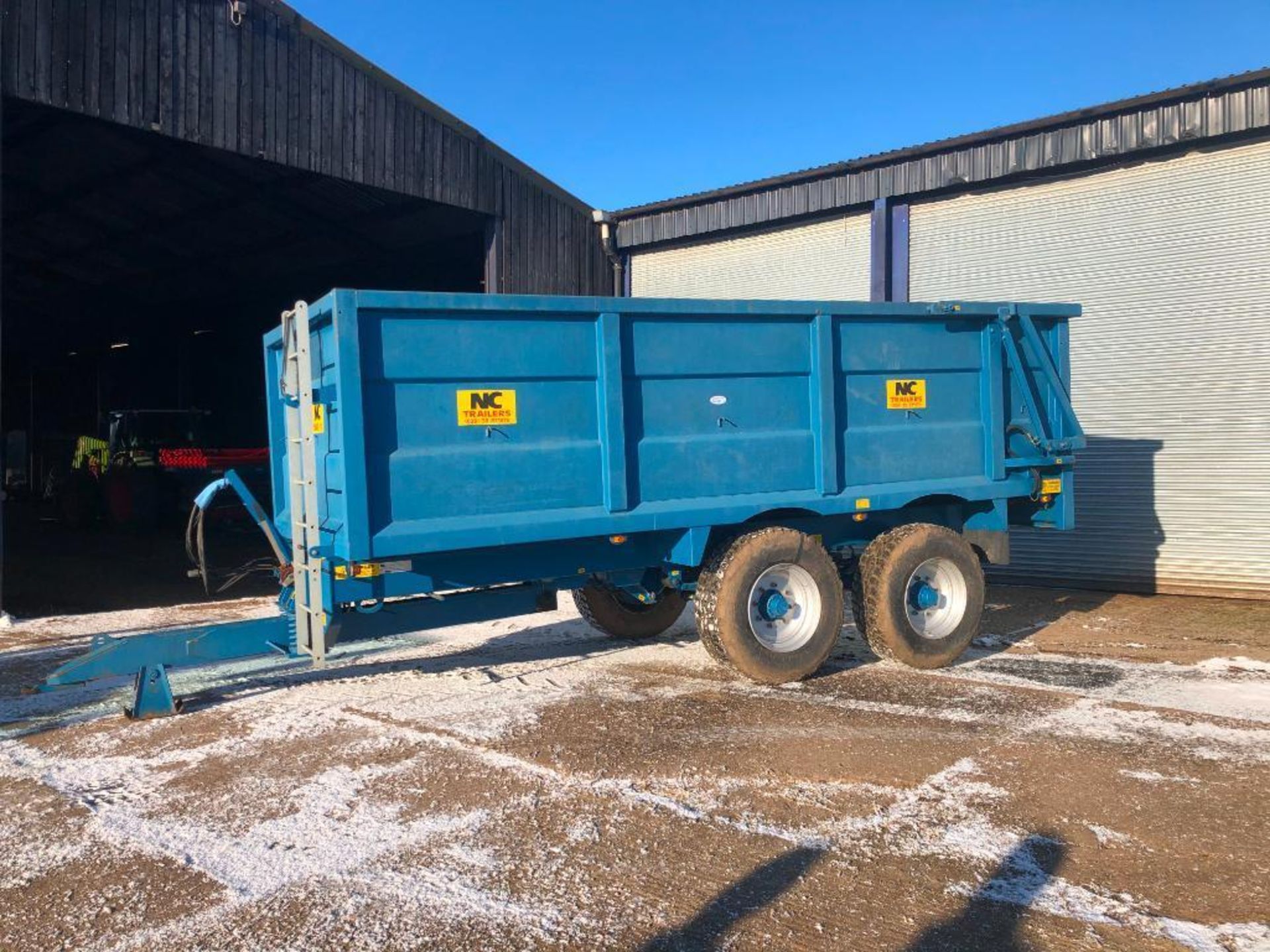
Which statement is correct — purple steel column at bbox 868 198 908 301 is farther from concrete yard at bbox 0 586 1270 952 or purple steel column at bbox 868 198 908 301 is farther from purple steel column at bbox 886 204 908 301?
concrete yard at bbox 0 586 1270 952

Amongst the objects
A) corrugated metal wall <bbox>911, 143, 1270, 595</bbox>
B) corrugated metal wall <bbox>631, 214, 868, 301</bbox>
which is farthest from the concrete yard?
corrugated metal wall <bbox>631, 214, 868, 301</bbox>

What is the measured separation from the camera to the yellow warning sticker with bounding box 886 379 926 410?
753cm

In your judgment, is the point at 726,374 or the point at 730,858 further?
the point at 726,374

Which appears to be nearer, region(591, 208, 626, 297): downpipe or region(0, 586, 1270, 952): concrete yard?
region(0, 586, 1270, 952): concrete yard

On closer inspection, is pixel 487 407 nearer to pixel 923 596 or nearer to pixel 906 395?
pixel 906 395

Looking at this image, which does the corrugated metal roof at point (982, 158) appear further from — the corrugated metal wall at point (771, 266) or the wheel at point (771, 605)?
the wheel at point (771, 605)

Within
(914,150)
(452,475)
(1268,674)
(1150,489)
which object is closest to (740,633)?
(452,475)

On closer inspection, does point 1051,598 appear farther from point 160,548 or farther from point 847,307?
point 160,548

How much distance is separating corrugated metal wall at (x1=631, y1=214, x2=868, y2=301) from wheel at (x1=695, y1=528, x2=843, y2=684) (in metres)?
6.41

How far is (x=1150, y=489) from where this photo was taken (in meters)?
11.3

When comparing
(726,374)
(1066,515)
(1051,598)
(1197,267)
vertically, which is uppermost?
(1197,267)

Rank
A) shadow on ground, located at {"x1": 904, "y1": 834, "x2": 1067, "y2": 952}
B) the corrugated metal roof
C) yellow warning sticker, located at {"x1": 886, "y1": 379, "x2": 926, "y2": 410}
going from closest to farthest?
shadow on ground, located at {"x1": 904, "y1": 834, "x2": 1067, "y2": 952} < yellow warning sticker, located at {"x1": 886, "y1": 379, "x2": 926, "y2": 410} < the corrugated metal roof

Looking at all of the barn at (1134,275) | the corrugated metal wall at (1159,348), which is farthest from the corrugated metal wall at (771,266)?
the corrugated metal wall at (1159,348)

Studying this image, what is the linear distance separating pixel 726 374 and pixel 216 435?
2217 cm
